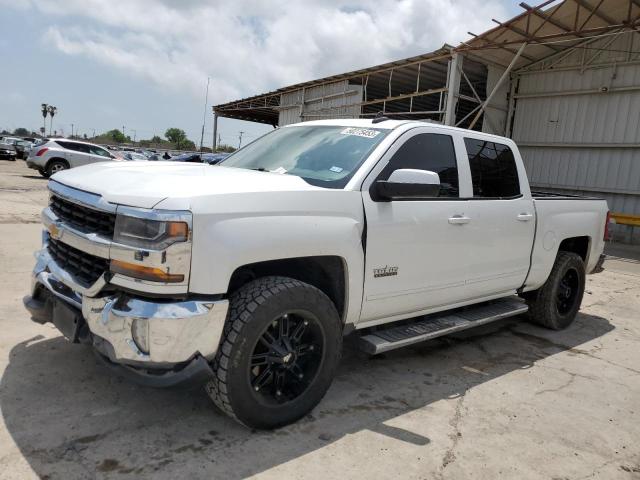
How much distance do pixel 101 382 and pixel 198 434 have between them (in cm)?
94

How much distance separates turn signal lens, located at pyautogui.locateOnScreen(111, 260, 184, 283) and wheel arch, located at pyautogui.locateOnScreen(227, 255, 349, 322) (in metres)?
0.58

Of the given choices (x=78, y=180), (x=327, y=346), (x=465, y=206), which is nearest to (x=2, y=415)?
(x=78, y=180)

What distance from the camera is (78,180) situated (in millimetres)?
3178

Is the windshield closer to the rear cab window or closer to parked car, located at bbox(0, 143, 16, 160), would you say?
the rear cab window

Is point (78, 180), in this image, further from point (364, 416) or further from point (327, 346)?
point (364, 416)

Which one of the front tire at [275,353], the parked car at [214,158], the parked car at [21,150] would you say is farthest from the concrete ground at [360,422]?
the parked car at [21,150]

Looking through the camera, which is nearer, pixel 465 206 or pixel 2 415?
pixel 2 415

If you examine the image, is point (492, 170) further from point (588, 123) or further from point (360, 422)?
point (588, 123)

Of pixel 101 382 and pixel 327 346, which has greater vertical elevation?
pixel 327 346

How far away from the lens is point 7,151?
32.0m

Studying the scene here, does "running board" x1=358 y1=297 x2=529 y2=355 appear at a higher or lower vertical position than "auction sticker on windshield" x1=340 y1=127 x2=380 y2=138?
lower

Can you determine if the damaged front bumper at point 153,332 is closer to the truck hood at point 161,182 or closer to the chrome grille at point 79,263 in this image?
the chrome grille at point 79,263

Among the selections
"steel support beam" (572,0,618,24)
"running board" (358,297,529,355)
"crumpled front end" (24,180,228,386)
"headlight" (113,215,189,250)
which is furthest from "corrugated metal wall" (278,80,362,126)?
"headlight" (113,215,189,250)

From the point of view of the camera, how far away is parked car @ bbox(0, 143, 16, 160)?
104 feet
